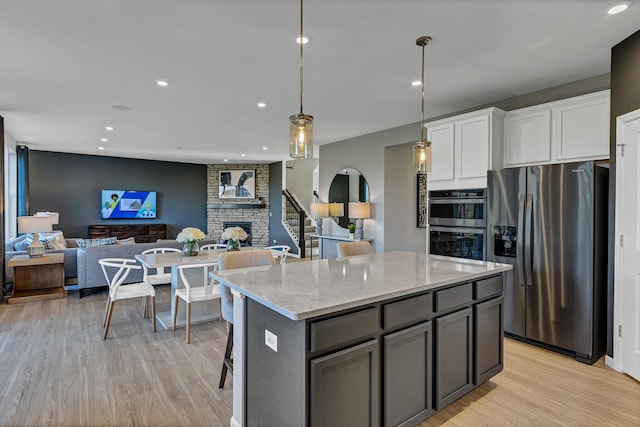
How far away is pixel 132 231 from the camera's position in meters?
9.48

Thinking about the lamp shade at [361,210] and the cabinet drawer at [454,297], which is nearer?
the cabinet drawer at [454,297]

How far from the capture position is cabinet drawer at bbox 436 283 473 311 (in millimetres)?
2117

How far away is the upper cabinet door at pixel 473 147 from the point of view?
3.80 m

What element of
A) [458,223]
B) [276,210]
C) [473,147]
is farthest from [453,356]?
[276,210]

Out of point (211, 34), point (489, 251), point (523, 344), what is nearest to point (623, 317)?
point (523, 344)

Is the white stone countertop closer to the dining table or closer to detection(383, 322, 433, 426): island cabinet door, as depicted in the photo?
detection(383, 322, 433, 426): island cabinet door

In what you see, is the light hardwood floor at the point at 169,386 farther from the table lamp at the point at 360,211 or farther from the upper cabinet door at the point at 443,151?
the table lamp at the point at 360,211

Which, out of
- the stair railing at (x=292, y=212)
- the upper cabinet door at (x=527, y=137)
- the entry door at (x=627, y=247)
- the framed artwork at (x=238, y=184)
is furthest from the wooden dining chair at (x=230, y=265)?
the framed artwork at (x=238, y=184)

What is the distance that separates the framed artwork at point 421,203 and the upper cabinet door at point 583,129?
8.38 feet

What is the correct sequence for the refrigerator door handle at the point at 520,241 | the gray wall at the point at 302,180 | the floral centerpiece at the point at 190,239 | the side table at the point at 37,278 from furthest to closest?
the gray wall at the point at 302,180 → the side table at the point at 37,278 → the floral centerpiece at the point at 190,239 → the refrigerator door handle at the point at 520,241

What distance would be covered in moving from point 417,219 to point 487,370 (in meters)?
3.72

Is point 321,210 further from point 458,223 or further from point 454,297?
A: point 454,297

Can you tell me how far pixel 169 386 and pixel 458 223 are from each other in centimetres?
331

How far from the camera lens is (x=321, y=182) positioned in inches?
290
